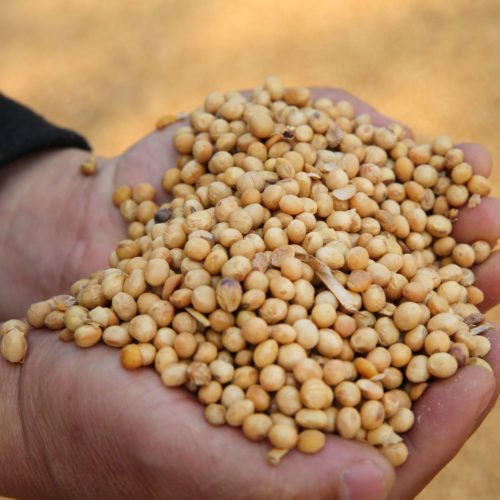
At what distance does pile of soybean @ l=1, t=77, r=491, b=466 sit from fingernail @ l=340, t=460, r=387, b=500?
68 millimetres

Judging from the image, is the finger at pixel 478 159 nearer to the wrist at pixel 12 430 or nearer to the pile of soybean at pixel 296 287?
the pile of soybean at pixel 296 287

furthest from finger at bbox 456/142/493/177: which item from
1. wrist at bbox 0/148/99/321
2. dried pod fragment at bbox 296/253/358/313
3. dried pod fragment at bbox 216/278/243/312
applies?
wrist at bbox 0/148/99/321

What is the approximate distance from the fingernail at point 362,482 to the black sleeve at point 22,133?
1.27 metres

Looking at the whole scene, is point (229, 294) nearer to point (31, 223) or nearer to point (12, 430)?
point (12, 430)

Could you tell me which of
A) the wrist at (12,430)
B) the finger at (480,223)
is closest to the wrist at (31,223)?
the wrist at (12,430)

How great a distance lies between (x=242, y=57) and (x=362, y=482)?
210 centimetres

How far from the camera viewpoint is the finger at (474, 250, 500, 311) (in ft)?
4.70

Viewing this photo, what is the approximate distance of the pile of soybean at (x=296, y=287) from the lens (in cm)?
108

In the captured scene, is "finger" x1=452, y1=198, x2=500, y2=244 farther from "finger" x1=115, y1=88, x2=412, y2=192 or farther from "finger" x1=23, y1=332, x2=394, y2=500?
"finger" x1=23, y1=332, x2=394, y2=500

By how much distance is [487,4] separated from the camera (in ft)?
8.45

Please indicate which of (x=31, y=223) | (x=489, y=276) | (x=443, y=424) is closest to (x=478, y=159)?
(x=489, y=276)

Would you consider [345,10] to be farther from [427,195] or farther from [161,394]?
[161,394]

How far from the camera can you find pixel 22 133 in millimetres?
1777

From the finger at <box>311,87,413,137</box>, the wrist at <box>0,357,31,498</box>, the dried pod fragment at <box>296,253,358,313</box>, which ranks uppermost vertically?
the finger at <box>311,87,413,137</box>
